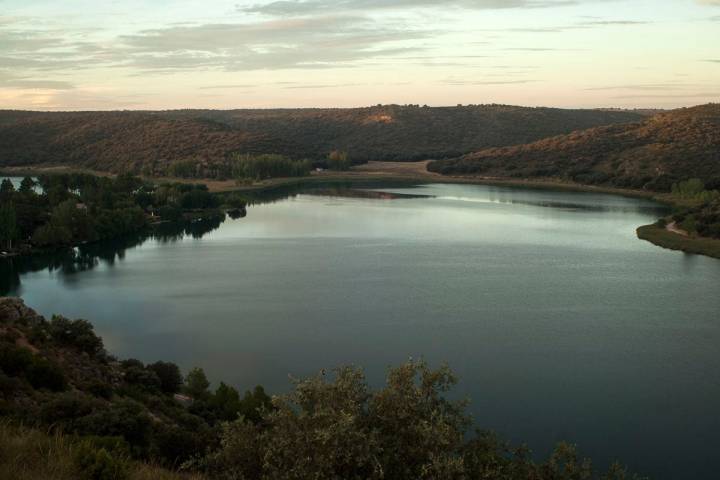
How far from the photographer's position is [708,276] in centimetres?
3192

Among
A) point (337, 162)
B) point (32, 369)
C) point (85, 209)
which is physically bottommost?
point (32, 369)

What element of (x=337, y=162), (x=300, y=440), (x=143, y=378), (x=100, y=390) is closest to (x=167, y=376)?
(x=143, y=378)

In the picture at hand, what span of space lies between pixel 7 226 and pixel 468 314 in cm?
2758

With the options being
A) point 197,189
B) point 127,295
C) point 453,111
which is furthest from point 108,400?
point 453,111

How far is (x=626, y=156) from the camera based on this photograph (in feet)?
258

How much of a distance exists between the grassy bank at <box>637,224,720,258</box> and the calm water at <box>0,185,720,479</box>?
1471 mm

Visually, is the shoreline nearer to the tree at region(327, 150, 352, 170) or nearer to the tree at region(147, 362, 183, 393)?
the tree at region(327, 150, 352, 170)

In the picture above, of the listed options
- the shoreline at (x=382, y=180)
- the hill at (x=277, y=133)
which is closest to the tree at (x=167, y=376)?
the shoreline at (x=382, y=180)

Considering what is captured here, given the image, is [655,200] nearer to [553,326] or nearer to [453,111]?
[553,326]

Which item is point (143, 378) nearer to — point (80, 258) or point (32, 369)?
point (32, 369)

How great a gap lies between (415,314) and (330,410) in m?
18.4

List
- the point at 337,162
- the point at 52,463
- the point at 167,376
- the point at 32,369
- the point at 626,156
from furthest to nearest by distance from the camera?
the point at 337,162
the point at 626,156
the point at 167,376
the point at 32,369
the point at 52,463

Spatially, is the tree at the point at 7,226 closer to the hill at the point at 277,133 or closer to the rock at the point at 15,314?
the rock at the point at 15,314

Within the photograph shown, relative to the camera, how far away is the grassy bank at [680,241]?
123 feet
